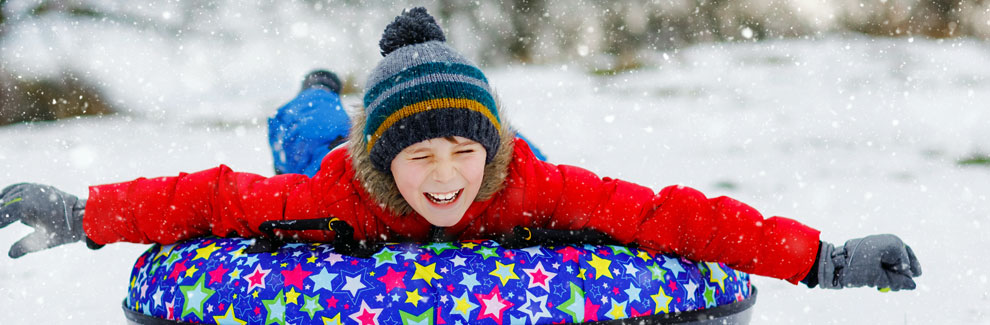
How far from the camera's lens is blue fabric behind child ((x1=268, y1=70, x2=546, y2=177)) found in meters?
3.34

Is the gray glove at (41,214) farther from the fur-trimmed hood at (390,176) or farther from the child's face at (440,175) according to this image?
the child's face at (440,175)

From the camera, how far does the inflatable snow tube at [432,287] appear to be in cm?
165

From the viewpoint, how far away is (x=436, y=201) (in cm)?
183

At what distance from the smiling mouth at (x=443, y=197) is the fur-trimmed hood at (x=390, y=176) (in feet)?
0.30

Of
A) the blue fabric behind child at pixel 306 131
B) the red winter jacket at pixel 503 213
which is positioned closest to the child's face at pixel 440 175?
the red winter jacket at pixel 503 213

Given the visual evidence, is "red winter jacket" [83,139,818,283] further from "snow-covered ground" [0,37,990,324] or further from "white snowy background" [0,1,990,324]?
"snow-covered ground" [0,37,990,324]

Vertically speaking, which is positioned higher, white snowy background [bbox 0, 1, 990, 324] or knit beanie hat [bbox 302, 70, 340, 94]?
knit beanie hat [bbox 302, 70, 340, 94]

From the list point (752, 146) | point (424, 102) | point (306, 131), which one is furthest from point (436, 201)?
point (752, 146)

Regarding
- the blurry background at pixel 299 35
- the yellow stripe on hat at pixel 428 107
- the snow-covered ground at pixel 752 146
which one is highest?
the yellow stripe on hat at pixel 428 107

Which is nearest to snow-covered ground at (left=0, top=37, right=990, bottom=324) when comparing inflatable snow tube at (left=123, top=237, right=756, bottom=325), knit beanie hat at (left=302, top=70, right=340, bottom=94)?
knit beanie hat at (left=302, top=70, right=340, bottom=94)

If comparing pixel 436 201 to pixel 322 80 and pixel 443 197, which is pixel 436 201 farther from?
pixel 322 80

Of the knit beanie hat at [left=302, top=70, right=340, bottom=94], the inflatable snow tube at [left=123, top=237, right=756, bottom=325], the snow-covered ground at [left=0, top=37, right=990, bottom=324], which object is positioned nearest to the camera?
the inflatable snow tube at [left=123, top=237, right=756, bottom=325]

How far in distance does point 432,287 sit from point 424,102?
44 cm

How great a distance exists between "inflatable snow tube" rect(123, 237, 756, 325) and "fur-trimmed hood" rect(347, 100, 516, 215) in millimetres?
150
